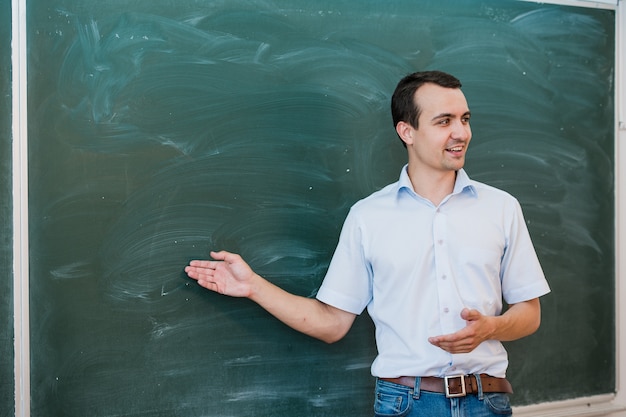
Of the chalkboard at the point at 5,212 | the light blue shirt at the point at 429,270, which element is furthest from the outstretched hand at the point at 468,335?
the chalkboard at the point at 5,212

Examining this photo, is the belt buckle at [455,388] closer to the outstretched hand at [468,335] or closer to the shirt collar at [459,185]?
the outstretched hand at [468,335]

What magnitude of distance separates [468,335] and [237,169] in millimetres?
884

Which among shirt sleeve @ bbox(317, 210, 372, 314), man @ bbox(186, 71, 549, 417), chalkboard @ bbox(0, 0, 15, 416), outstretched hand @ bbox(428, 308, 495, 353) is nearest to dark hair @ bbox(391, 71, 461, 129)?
man @ bbox(186, 71, 549, 417)

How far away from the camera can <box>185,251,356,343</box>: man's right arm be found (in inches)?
82.1

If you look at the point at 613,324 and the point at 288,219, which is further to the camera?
the point at 613,324

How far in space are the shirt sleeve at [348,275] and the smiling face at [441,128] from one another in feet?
1.02

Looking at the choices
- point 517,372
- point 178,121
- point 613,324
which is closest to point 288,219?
point 178,121

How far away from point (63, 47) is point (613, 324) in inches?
89.3

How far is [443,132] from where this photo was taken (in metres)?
2.07

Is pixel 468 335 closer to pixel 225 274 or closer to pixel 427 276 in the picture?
pixel 427 276

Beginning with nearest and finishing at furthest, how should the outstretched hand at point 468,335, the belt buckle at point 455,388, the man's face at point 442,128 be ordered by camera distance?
the outstretched hand at point 468,335
the belt buckle at point 455,388
the man's face at point 442,128

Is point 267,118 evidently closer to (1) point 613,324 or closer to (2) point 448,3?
(2) point 448,3

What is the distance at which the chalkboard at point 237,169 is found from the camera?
204cm

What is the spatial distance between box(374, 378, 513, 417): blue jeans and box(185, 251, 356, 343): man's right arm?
265mm
